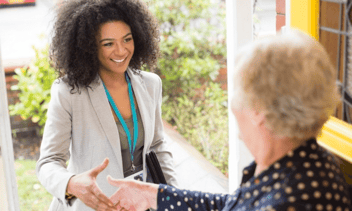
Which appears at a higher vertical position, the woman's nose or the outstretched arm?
the woman's nose

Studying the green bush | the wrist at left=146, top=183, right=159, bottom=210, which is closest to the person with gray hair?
the wrist at left=146, top=183, right=159, bottom=210

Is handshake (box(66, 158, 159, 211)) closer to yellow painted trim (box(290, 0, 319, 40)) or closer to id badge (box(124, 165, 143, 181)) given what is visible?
id badge (box(124, 165, 143, 181))

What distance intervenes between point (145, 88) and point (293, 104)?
108cm

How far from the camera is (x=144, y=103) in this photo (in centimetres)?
176

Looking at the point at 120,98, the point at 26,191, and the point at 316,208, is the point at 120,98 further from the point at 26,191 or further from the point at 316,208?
the point at 26,191

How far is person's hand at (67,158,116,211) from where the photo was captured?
4.42 feet

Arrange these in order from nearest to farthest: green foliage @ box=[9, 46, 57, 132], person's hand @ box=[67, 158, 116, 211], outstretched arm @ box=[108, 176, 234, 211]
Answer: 1. outstretched arm @ box=[108, 176, 234, 211]
2. person's hand @ box=[67, 158, 116, 211]
3. green foliage @ box=[9, 46, 57, 132]

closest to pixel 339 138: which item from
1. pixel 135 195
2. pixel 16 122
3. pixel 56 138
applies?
pixel 135 195

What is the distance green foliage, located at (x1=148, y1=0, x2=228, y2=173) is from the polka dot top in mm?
3556


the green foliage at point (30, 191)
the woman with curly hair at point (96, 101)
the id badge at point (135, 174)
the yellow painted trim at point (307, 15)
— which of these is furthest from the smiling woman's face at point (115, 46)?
the green foliage at point (30, 191)

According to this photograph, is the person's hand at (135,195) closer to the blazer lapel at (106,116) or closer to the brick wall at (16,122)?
the blazer lapel at (106,116)

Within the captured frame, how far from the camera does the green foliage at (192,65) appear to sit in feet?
15.1

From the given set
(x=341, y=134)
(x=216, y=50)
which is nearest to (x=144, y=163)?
(x=341, y=134)

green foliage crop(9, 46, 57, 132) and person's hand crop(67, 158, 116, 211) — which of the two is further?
green foliage crop(9, 46, 57, 132)
